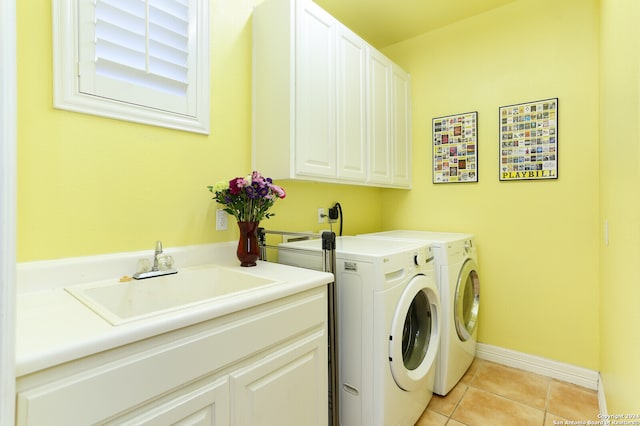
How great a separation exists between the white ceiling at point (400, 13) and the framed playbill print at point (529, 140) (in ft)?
2.66

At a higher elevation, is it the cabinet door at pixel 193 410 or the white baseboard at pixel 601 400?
the cabinet door at pixel 193 410

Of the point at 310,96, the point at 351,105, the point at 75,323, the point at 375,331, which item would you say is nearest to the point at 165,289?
the point at 75,323

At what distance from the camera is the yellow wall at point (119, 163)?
45.8 inches

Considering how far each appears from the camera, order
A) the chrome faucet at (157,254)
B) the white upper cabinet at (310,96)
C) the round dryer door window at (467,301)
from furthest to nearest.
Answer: the round dryer door window at (467,301) → the white upper cabinet at (310,96) → the chrome faucet at (157,254)

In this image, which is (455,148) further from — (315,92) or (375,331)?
(375,331)

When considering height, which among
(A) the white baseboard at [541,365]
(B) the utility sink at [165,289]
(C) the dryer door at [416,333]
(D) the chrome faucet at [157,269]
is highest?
(D) the chrome faucet at [157,269]

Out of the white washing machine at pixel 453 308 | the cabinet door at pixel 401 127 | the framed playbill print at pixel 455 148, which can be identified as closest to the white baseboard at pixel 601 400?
the white washing machine at pixel 453 308

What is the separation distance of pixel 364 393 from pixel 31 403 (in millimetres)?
1239

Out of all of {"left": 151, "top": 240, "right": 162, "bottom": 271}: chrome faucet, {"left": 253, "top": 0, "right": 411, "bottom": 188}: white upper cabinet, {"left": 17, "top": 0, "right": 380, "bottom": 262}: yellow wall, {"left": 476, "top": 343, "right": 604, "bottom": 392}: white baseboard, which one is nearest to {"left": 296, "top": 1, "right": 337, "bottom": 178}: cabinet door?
{"left": 253, "top": 0, "right": 411, "bottom": 188}: white upper cabinet

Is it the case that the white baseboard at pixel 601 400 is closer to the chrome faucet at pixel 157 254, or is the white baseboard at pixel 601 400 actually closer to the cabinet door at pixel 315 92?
the cabinet door at pixel 315 92

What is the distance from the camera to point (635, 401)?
0.92 metres

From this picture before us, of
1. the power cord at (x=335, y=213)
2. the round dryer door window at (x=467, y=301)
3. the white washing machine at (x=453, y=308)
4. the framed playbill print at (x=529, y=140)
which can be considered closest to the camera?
the white washing machine at (x=453, y=308)

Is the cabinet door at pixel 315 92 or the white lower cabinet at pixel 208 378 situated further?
the cabinet door at pixel 315 92

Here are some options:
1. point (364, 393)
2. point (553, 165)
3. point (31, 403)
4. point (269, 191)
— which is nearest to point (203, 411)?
point (31, 403)
